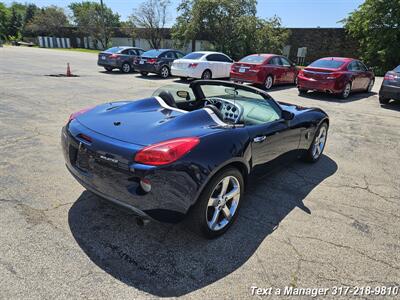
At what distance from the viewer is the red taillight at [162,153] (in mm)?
2346

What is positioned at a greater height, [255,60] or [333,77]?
[255,60]

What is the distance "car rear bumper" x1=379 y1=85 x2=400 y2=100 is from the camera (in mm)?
9750

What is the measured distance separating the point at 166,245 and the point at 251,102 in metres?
1.97

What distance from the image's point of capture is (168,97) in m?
3.53

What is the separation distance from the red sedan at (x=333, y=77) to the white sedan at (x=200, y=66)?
14.5ft

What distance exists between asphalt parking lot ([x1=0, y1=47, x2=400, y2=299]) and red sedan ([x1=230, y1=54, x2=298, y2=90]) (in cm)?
794

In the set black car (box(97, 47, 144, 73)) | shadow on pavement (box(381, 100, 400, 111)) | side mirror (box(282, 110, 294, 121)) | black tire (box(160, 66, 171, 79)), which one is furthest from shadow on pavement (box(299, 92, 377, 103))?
black car (box(97, 47, 144, 73))

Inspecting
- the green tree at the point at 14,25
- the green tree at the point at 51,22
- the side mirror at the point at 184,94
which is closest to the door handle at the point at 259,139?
the side mirror at the point at 184,94

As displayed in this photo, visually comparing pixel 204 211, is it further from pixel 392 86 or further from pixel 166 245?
pixel 392 86

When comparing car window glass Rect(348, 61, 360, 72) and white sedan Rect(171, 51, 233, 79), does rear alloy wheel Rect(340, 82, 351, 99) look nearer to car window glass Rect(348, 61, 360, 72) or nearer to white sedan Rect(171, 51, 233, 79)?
car window glass Rect(348, 61, 360, 72)

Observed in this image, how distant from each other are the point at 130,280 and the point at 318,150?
3838 mm

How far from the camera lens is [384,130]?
7398mm

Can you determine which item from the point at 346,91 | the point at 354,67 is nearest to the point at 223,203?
the point at 346,91

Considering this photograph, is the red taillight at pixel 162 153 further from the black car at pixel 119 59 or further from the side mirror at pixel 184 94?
the black car at pixel 119 59
